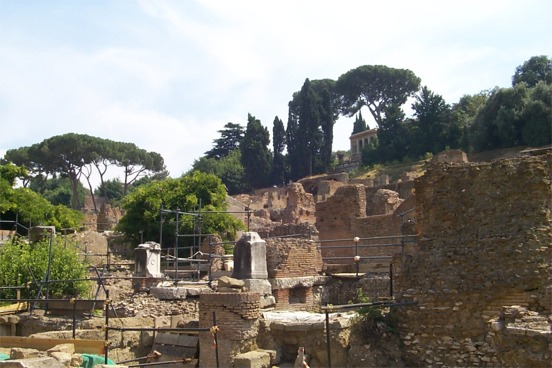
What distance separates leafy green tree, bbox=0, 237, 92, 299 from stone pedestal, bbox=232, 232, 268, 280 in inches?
218

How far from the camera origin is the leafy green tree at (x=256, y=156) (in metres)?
57.1

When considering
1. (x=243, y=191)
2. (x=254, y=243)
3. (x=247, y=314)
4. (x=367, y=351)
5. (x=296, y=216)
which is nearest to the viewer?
(x=367, y=351)

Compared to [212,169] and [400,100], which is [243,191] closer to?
[212,169]

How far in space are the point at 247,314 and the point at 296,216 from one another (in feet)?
103

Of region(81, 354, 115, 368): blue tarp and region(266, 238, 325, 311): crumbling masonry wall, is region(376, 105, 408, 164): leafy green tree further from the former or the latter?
region(81, 354, 115, 368): blue tarp

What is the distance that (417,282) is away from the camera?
8648mm

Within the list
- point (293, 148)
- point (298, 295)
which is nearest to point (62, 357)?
point (298, 295)

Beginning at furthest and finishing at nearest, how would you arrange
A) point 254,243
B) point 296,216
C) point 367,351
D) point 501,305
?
point 296,216, point 254,243, point 367,351, point 501,305

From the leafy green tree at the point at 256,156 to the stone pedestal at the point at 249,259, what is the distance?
1813 inches

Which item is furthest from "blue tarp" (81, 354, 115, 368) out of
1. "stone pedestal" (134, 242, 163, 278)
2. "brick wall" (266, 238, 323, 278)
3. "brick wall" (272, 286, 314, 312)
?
"stone pedestal" (134, 242, 163, 278)

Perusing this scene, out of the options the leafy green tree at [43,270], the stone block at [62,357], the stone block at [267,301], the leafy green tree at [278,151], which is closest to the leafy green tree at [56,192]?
the leafy green tree at [278,151]

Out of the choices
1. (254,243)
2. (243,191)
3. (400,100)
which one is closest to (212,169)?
(243,191)

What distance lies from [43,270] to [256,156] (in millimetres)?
42460

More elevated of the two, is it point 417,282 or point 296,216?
point 296,216
